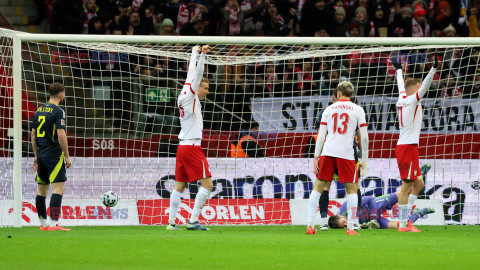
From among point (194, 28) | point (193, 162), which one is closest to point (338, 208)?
point (193, 162)

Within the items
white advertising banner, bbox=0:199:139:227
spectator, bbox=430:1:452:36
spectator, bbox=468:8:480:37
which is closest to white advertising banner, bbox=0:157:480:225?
white advertising banner, bbox=0:199:139:227

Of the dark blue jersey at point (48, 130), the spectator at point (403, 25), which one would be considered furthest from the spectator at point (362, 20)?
the dark blue jersey at point (48, 130)

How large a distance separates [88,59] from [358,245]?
743cm

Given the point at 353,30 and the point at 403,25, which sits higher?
the point at 403,25

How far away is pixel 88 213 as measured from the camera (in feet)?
39.3

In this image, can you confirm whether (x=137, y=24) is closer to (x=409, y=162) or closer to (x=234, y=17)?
(x=234, y=17)

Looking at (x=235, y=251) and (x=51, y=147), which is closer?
(x=235, y=251)

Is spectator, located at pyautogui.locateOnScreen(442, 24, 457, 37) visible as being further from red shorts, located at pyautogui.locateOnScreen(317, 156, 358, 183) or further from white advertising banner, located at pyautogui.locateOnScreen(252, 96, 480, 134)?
red shorts, located at pyautogui.locateOnScreen(317, 156, 358, 183)

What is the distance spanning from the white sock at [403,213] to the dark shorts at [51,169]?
4.37m

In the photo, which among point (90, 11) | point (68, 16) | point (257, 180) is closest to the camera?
point (257, 180)

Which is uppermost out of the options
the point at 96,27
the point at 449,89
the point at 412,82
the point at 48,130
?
the point at 96,27

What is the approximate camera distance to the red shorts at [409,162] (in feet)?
32.1

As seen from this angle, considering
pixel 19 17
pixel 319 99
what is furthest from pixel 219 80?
pixel 19 17

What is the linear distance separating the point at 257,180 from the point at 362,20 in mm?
6344
